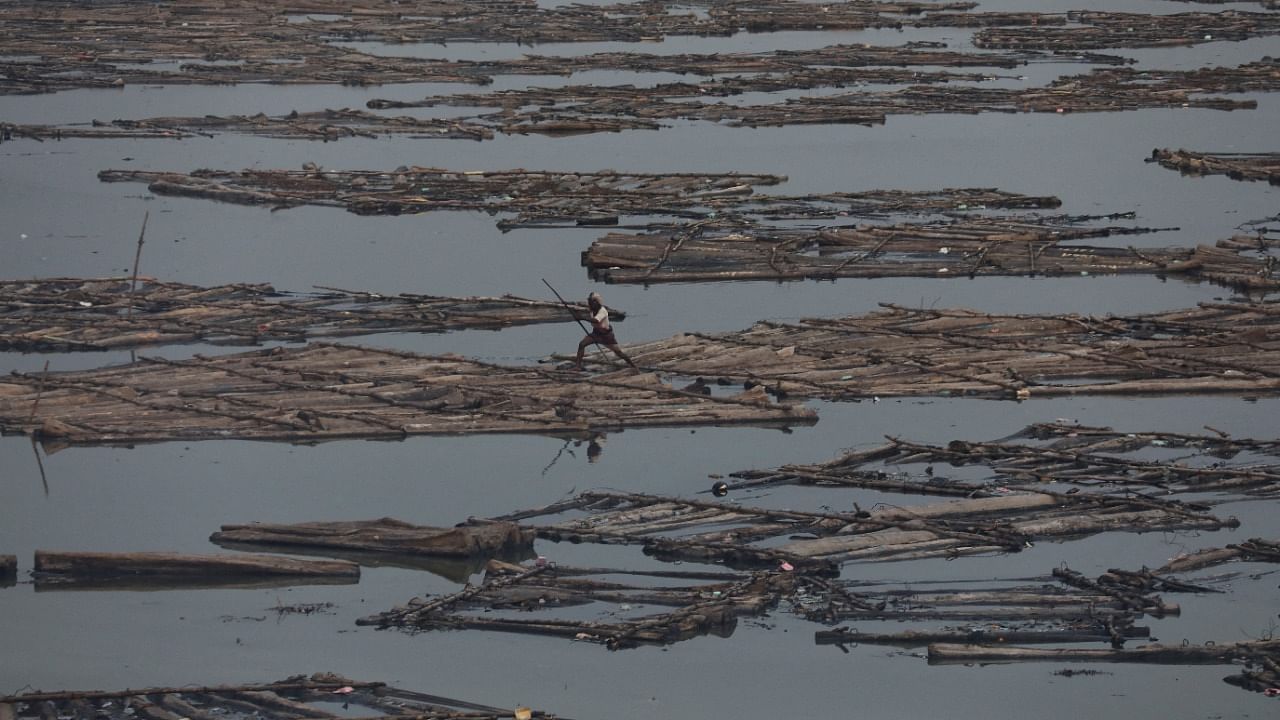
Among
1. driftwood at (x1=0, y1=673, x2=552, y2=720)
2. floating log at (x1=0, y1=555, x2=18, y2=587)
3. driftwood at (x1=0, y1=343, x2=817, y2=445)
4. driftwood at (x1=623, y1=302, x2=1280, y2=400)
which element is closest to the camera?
driftwood at (x1=0, y1=673, x2=552, y2=720)

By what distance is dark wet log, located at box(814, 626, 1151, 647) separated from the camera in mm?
23438

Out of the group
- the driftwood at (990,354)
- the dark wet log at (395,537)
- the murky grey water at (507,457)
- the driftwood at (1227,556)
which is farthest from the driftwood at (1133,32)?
the dark wet log at (395,537)

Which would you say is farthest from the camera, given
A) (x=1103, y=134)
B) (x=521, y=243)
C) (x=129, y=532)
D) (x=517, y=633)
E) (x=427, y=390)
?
(x=1103, y=134)

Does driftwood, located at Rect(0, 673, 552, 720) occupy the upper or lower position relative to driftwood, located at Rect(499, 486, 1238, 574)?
lower

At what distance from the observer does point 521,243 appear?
4572 cm

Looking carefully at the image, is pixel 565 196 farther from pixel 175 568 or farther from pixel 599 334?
pixel 175 568

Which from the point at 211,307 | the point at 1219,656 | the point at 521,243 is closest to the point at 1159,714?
the point at 1219,656

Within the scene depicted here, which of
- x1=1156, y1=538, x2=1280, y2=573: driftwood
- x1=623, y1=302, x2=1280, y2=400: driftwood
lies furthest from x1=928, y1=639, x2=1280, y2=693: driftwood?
x1=623, y1=302, x2=1280, y2=400: driftwood

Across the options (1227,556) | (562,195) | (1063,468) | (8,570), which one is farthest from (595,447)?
(562,195)

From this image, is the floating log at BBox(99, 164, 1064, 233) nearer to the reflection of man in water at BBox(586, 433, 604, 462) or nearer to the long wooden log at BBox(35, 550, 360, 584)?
the reflection of man in water at BBox(586, 433, 604, 462)

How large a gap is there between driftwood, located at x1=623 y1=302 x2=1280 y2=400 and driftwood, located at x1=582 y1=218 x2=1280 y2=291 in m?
4.54

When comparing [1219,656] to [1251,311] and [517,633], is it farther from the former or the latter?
[1251,311]

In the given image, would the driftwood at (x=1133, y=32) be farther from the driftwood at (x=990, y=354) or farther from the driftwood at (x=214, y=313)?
the driftwood at (x=214, y=313)

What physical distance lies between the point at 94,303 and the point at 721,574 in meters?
16.8
